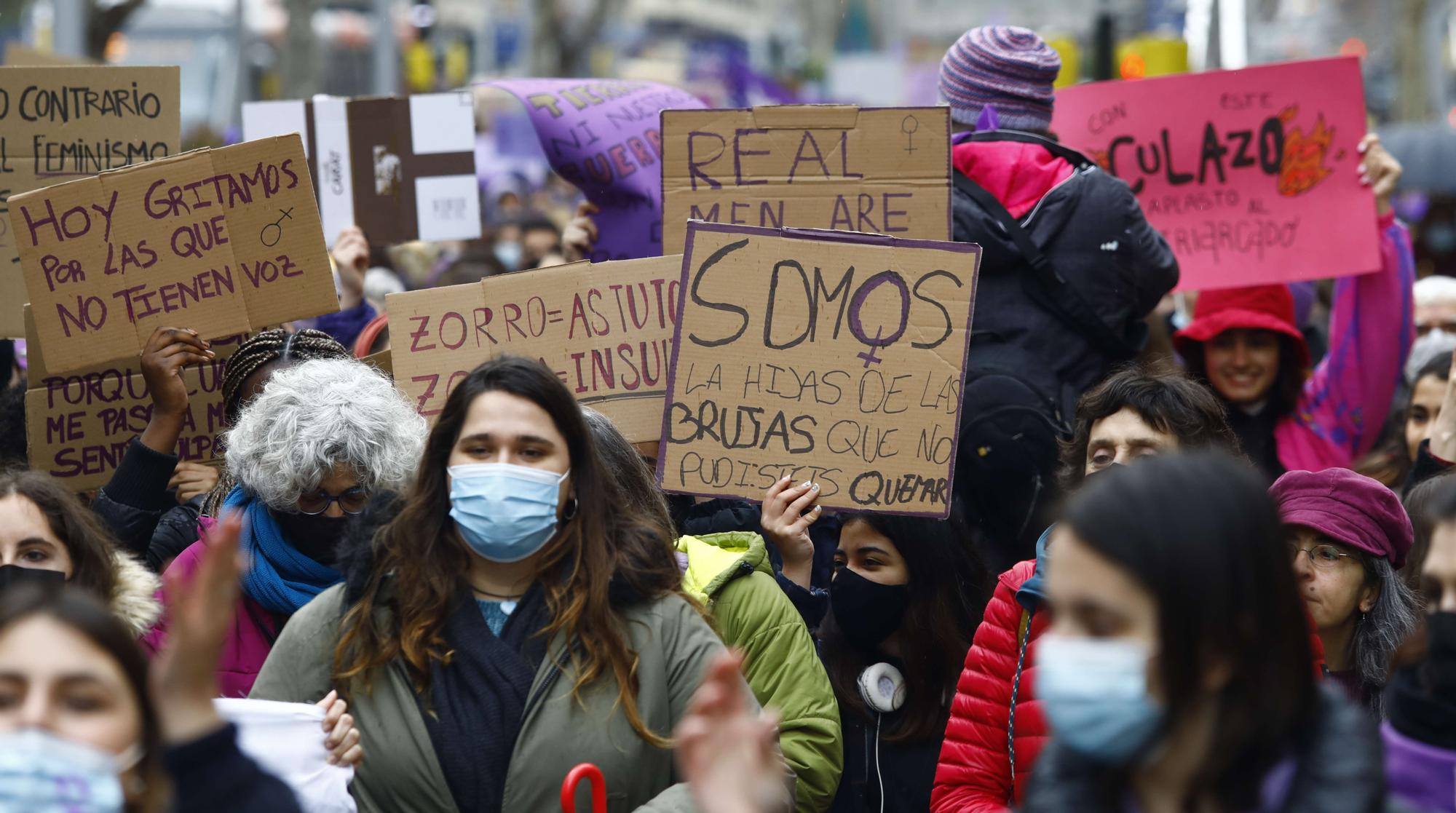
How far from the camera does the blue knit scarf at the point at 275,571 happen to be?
3.73 m

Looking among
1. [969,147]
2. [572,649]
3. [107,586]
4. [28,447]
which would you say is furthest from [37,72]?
[572,649]

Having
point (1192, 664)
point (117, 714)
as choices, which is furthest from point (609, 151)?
point (1192, 664)

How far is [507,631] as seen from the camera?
3270 mm

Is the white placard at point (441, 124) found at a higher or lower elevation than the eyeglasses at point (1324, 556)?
higher

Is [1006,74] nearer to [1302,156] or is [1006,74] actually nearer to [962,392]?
[962,392]

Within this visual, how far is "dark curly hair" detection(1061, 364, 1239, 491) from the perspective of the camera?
3885mm

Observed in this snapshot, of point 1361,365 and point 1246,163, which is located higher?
point 1246,163

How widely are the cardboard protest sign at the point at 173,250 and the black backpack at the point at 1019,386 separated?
1840 millimetres

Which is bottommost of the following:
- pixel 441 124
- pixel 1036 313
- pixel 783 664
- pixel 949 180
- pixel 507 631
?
pixel 783 664

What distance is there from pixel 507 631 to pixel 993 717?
991 millimetres

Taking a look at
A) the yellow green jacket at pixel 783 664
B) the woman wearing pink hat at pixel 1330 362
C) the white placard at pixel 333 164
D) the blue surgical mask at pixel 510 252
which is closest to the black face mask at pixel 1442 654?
the yellow green jacket at pixel 783 664

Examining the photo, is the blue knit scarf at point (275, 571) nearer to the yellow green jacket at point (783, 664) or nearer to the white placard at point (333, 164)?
the yellow green jacket at point (783, 664)

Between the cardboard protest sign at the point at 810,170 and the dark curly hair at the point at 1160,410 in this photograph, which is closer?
the dark curly hair at the point at 1160,410

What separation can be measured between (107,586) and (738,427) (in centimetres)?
147
